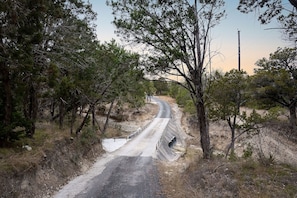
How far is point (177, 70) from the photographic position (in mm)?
11289

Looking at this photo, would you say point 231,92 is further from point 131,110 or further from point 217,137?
point 131,110

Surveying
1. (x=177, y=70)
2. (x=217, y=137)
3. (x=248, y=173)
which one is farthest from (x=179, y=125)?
(x=248, y=173)

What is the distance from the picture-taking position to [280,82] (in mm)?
24469

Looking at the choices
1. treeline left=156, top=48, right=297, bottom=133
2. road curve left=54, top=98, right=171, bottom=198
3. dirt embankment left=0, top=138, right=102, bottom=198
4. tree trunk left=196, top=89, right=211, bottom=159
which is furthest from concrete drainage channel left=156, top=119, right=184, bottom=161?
dirt embankment left=0, top=138, right=102, bottom=198

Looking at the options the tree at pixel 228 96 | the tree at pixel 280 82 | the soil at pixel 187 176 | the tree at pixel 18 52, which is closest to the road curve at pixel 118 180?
the soil at pixel 187 176

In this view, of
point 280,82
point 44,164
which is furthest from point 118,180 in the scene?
point 280,82

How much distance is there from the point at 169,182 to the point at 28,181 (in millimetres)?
5414

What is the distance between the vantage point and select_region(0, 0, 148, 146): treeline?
26.6 feet

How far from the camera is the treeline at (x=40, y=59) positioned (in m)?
8.12

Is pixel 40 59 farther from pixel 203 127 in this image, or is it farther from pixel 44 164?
pixel 203 127

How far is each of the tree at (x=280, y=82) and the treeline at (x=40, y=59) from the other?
16195 mm

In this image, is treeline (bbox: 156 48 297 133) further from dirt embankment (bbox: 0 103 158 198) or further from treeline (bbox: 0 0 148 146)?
dirt embankment (bbox: 0 103 158 198)

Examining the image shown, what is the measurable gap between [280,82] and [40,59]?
22.6m

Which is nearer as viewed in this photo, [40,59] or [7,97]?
[7,97]
